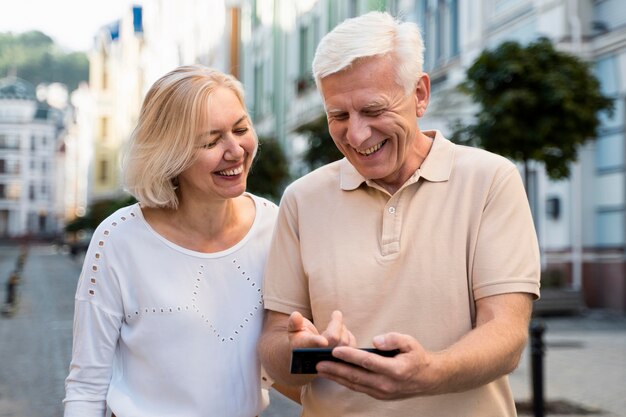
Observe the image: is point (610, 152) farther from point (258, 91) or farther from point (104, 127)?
point (104, 127)

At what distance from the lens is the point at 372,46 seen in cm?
233

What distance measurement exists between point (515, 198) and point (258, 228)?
1020mm

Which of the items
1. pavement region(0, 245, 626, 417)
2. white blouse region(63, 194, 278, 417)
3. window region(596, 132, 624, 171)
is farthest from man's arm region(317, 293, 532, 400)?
window region(596, 132, 624, 171)

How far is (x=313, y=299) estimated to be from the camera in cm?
244

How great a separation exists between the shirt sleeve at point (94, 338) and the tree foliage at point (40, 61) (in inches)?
3671

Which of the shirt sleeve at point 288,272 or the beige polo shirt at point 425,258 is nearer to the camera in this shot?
the beige polo shirt at point 425,258

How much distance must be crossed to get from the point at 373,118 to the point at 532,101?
11.3m

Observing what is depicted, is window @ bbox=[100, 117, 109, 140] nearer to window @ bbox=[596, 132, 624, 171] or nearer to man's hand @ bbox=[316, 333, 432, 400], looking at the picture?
window @ bbox=[596, 132, 624, 171]

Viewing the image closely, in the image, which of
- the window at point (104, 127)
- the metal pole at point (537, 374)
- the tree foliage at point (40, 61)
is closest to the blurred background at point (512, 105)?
the metal pole at point (537, 374)

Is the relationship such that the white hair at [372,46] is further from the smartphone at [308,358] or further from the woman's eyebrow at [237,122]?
the smartphone at [308,358]

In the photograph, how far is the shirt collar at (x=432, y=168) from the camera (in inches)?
95.2

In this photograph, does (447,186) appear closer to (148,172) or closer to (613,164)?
(148,172)

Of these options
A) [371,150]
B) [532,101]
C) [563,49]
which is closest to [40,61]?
[563,49]

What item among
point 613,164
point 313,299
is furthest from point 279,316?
point 613,164
